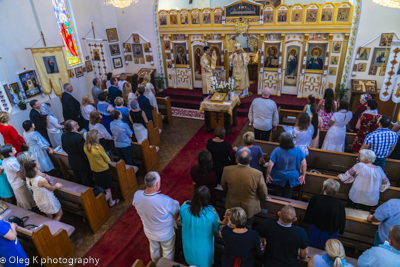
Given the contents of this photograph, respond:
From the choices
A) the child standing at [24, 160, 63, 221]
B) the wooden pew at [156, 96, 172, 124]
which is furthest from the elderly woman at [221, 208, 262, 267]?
the wooden pew at [156, 96, 172, 124]

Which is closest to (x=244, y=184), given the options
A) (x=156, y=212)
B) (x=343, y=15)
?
(x=156, y=212)

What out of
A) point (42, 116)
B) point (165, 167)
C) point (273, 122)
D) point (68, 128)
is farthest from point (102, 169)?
point (273, 122)

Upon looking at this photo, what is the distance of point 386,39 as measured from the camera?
795 centimetres

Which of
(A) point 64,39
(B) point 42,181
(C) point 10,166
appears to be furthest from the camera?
(A) point 64,39

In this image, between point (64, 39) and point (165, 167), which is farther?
point (64, 39)

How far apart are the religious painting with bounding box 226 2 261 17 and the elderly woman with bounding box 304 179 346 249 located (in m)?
7.98

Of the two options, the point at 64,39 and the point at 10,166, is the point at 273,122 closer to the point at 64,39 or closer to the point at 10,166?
the point at 10,166

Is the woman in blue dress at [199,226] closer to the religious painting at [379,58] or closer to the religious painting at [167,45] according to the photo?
the religious painting at [379,58]

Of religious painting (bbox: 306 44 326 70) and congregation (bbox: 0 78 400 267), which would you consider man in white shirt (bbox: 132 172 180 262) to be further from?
religious painting (bbox: 306 44 326 70)

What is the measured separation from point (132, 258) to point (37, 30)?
26.5 ft

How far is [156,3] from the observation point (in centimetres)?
1056

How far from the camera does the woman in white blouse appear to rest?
6.37 m

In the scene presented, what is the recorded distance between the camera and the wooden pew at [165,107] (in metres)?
8.81

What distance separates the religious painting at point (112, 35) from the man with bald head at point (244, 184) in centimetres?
1007
